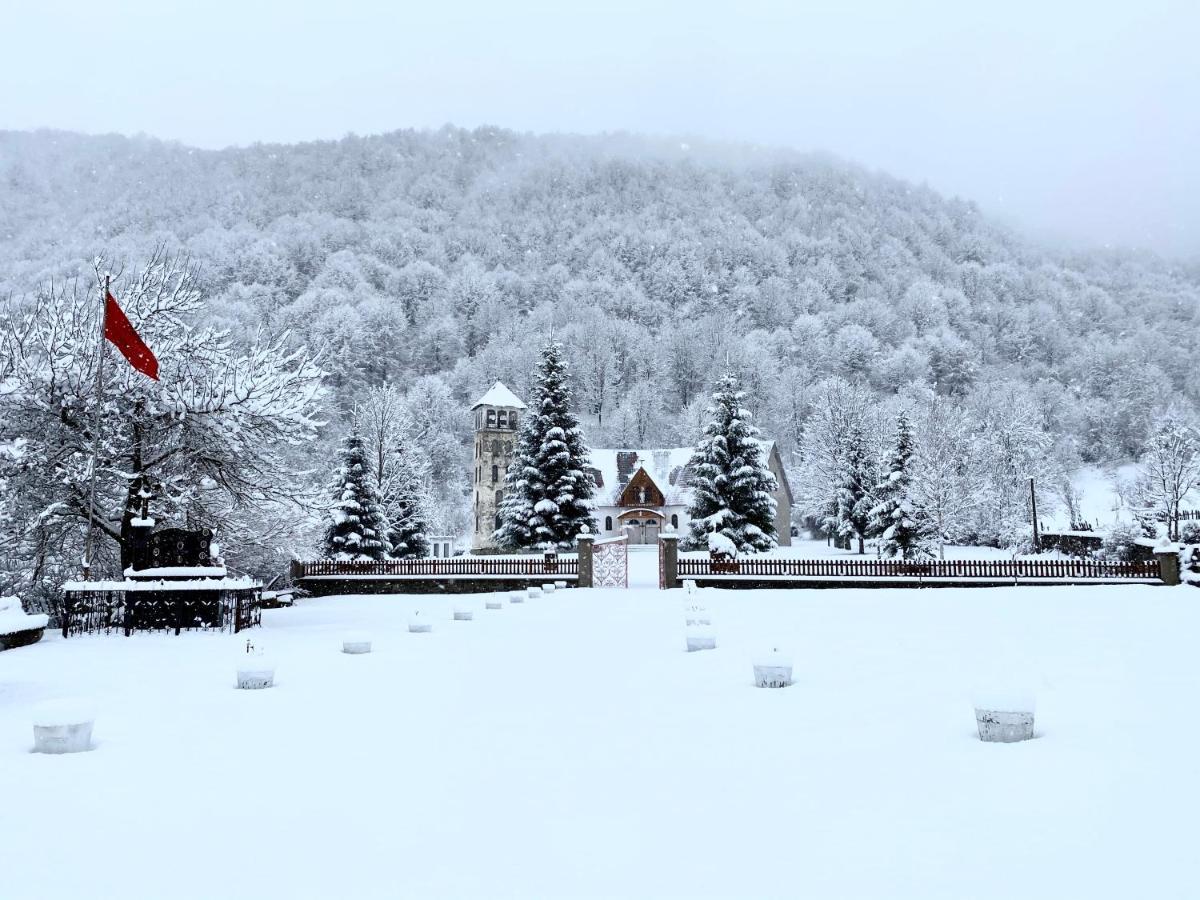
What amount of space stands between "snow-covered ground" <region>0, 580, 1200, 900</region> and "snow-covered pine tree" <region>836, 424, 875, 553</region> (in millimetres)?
44486

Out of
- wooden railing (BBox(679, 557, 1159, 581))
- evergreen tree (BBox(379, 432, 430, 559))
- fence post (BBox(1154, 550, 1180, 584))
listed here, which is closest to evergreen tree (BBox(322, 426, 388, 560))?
evergreen tree (BBox(379, 432, 430, 559))

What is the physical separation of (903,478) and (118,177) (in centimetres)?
12712

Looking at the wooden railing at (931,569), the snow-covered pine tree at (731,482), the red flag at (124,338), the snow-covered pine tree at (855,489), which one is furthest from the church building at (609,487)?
the red flag at (124,338)

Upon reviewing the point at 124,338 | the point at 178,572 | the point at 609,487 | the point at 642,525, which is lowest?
the point at 642,525

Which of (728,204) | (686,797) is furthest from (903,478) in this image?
(728,204)

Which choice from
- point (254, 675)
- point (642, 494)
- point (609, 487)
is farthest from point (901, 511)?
point (254, 675)

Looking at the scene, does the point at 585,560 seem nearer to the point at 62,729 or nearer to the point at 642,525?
the point at 62,729

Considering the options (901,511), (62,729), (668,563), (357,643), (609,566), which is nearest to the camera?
(62,729)

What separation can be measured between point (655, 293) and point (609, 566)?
279 ft

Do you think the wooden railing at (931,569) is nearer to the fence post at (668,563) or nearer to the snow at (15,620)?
the fence post at (668,563)

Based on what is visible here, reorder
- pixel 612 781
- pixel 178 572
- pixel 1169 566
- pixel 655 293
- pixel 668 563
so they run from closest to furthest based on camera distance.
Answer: pixel 612 781 < pixel 178 572 < pixel 1169 566 < pixel 668 563 < pixel 655 293

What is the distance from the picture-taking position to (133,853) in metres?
4.85

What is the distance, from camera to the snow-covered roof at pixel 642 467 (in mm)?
65688

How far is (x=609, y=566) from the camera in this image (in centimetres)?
3256
